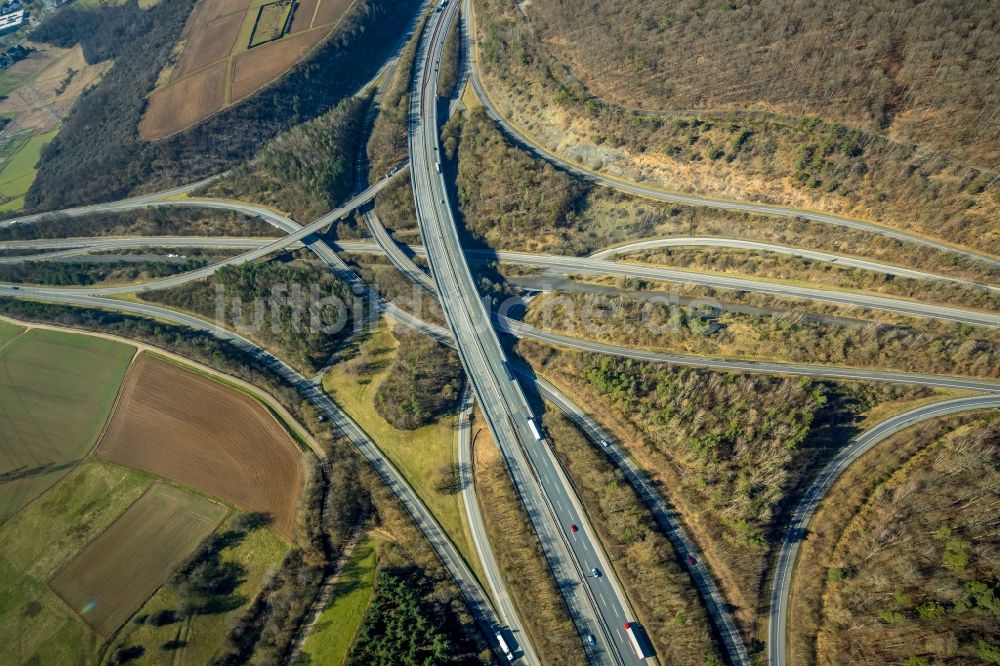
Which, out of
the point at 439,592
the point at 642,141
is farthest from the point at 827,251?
the point at 439,592

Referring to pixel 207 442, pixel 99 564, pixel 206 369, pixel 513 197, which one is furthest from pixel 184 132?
pixel 99 564

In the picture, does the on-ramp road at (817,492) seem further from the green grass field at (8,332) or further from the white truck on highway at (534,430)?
the green grass field at (8,332)

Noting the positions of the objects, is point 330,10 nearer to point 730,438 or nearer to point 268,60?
point 268,60

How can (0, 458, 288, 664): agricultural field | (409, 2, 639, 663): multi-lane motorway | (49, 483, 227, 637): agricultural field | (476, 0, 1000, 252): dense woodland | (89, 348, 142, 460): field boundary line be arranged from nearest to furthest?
(409, 2, 639, 663): multi-lane motorway < (0, 458, 288, 664): agricultural field < (49, 483, 227, 637): agricultural field < (476, 0, 1000, 252): dense woodland < (89, 348, 142, 460): field boundary line

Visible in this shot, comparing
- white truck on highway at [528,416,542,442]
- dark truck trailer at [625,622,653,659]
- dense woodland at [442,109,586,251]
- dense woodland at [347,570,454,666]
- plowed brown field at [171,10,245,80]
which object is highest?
plowed brown field at [171,10,245,80]

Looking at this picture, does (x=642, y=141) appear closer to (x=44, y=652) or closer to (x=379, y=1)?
(x=379, y=1)

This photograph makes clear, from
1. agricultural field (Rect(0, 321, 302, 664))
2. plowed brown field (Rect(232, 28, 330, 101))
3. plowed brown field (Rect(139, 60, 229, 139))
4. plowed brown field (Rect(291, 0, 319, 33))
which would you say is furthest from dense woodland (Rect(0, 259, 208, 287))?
plowed brown field (Rect(291, 0, 319, 33))

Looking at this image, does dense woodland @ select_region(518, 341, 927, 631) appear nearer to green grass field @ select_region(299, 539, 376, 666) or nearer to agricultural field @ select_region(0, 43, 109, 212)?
green grass field @ select_region(299, 539, 376, 666)
